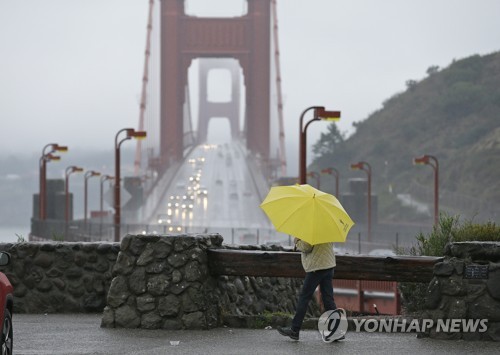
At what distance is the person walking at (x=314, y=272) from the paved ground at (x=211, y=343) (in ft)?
0.75

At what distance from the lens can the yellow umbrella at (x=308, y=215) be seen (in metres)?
11.3

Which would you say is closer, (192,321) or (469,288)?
(469,288)

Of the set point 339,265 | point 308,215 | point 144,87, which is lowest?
point 339,265

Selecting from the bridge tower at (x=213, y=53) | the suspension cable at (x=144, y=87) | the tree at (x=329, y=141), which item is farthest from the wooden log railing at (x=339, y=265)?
the tree at (x=329, y=141)

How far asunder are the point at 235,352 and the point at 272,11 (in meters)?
119

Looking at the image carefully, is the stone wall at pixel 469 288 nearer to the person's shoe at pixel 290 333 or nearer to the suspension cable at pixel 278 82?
the person's shoe at pixel 290 333

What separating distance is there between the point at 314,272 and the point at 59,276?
4235mm

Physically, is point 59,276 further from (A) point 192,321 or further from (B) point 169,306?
(A) point 192,321

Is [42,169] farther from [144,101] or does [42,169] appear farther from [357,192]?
[144,101]

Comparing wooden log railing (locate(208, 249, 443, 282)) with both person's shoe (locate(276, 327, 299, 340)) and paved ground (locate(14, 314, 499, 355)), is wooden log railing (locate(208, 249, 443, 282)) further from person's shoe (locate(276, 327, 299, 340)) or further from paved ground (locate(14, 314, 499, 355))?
person's shoe (locate(276, 327, 299, 340))

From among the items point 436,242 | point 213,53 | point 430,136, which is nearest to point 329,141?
point 430,136

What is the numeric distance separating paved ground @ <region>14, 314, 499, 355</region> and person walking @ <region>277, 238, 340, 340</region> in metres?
0.23

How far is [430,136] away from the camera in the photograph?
476 ft

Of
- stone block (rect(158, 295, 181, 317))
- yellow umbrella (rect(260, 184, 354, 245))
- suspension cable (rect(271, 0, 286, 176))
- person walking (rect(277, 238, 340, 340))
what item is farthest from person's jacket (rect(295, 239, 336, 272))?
suspension cable (rect(271, 0, 286, 176))
